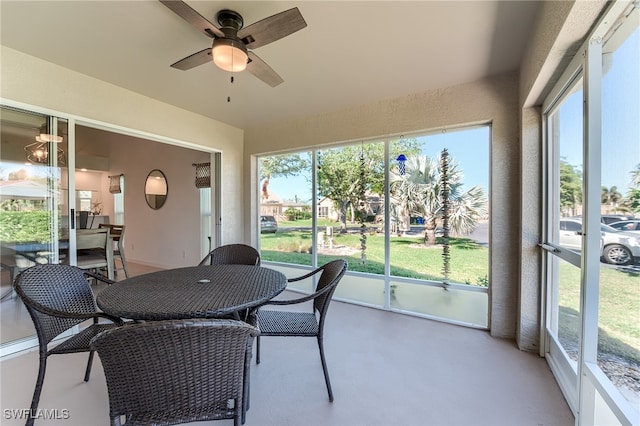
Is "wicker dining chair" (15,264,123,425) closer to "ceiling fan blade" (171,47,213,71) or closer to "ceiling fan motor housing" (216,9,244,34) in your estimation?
"ceiling fan blade" (171,47,213,71)

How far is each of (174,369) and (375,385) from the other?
4.58 feet

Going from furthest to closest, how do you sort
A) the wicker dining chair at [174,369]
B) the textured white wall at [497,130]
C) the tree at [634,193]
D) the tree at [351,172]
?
the tree at [351,172]
the textured white wall at [497,130]
the tree at [634,193]
the wicker dining chair at [174,369]

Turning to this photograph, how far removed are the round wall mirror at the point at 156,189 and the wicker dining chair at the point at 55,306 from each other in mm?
3928

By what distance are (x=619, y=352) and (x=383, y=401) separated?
122 centimetres

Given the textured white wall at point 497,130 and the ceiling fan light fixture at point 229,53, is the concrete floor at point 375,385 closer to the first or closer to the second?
the textured white wall at point 497,130

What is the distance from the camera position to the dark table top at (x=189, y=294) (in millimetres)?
1244

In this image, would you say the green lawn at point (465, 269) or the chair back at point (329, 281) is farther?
the chair back at point (329, 281)

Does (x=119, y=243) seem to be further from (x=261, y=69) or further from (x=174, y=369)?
(x=174, y=369)

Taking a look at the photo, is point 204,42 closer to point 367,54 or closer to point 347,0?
point 347,0

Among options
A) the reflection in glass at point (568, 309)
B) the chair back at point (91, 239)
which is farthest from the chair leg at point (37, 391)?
the reflection in glass at point (568, 309)

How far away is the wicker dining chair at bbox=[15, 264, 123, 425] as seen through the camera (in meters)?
1.42

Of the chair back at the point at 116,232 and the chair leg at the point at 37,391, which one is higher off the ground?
the chair back at the point at 116,232

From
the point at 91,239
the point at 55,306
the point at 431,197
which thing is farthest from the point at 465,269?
the point at 91,239

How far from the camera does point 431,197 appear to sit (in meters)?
3.08
